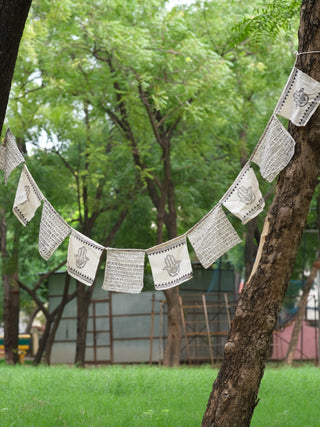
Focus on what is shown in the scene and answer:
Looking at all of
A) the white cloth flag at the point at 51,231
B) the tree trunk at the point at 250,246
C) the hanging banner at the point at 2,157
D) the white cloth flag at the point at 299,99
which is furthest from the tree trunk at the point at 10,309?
the white cloth flag at the point at 299,99

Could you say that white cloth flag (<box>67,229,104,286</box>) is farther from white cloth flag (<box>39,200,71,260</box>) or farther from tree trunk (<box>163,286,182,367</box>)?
tree trunk (<box>163,286,182,367</box>)

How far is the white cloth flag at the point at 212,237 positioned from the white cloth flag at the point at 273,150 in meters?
0.46

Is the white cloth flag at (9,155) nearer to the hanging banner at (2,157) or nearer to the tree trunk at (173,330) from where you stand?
the hanging banner at (2,157)

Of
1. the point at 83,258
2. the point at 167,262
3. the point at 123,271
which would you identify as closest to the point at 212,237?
the point at 167,262

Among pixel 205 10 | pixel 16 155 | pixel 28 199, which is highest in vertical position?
pixel 205 10

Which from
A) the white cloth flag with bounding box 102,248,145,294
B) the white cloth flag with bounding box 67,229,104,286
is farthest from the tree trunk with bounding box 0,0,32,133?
the white cloth flag with bounding box 102,248,145,294

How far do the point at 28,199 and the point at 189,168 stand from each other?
9750mm

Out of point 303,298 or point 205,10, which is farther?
point 303,298

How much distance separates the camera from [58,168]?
16203 mm

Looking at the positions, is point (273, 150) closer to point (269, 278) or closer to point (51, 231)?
point (269, 278)

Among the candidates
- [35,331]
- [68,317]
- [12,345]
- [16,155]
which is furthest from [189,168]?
[35,331]

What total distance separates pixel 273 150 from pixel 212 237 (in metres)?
0.78

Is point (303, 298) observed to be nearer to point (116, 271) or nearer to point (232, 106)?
point (232, 106)

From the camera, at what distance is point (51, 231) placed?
18.9ft
